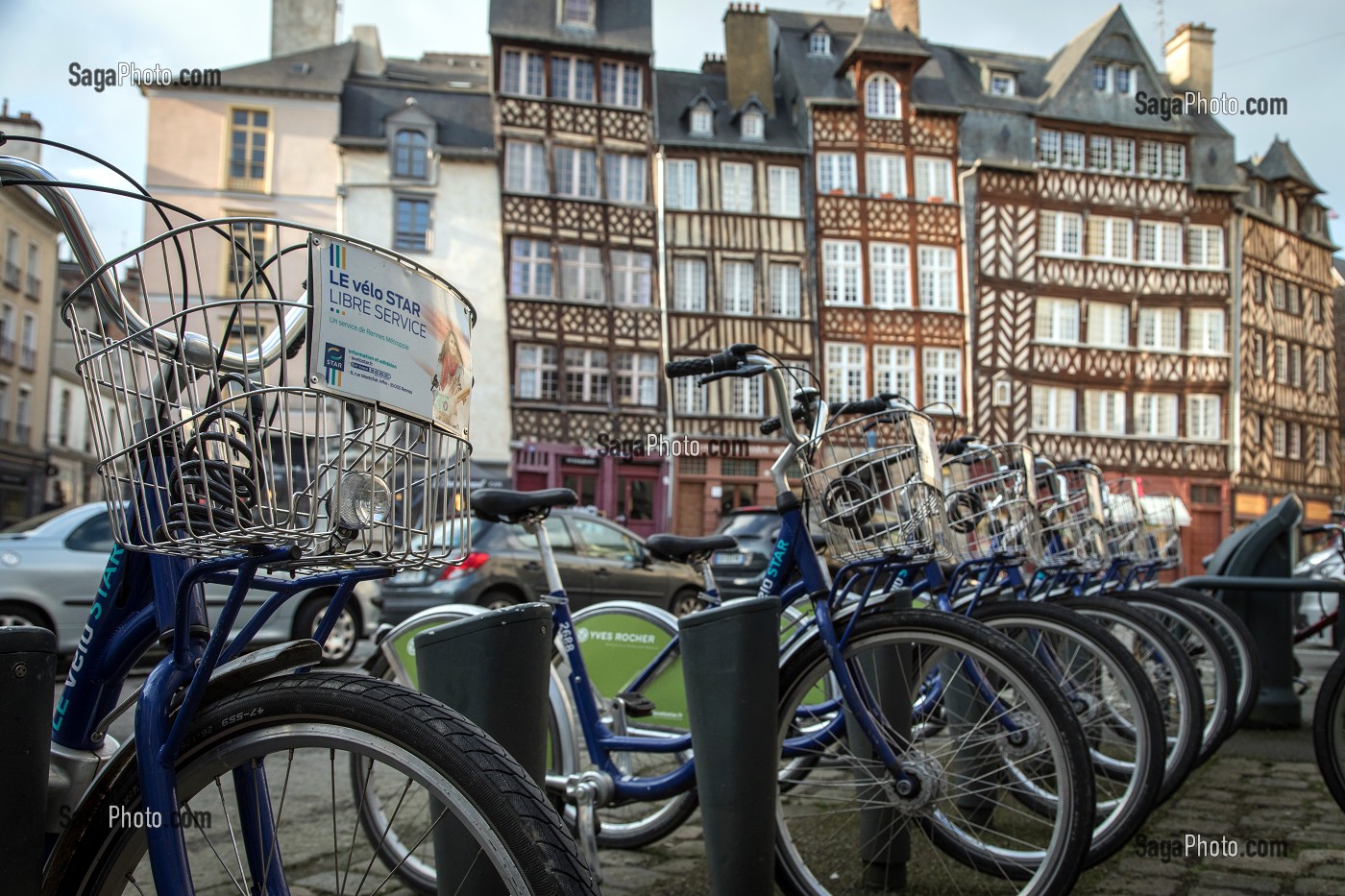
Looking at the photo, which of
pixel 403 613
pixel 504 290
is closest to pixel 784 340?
pixel 504 290

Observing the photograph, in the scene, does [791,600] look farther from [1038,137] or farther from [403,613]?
[1038,137]

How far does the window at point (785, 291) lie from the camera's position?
101 ft

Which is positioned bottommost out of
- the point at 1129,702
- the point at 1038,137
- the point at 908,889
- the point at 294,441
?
the point at 908,889

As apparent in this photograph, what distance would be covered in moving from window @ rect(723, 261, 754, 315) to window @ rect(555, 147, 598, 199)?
158 inches

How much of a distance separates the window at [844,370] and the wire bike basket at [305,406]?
29448mm

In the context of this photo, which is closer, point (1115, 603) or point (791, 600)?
point (791, 600)

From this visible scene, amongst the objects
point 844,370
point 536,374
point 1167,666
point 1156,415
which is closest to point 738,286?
point 844,370

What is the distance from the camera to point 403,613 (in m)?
10.2

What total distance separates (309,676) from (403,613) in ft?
28.8

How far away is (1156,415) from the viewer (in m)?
33.1

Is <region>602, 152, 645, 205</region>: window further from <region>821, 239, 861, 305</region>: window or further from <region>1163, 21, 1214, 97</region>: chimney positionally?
<region>1163, 21, 1214, 97</region>: chimney

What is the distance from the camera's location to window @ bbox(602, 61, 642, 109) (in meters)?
31.1

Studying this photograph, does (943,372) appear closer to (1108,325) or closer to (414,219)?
(1108,325)

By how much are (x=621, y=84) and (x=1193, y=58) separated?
18.7 m
